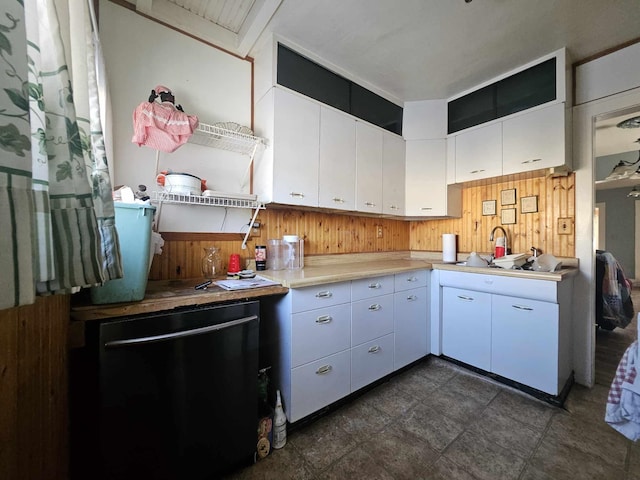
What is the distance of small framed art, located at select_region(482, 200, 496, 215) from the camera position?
2.61m

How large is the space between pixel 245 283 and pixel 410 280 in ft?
4.74

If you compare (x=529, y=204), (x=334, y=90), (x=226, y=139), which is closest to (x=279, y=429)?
(x=226, y=139)

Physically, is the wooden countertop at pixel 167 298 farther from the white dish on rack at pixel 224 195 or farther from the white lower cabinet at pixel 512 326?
the white lower cabinet at pixel 512 326

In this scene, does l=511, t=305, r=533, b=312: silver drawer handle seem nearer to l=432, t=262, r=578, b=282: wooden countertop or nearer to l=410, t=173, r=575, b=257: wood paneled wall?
l=432, t=262, r=578, b=282: wooden countertop

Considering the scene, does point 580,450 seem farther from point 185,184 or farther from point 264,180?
point 185,184

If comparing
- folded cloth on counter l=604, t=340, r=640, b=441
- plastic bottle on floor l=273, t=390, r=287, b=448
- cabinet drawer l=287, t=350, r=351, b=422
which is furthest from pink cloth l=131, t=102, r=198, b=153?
folded cloth on counter l=604, t=340, r=640, b=441

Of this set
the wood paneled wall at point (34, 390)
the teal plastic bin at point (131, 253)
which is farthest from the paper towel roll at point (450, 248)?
the wood paneled wall at point (34, 390)

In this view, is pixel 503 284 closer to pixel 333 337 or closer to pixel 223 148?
pixel 333 337

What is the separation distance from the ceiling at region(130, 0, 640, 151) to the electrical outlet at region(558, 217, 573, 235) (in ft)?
4.28

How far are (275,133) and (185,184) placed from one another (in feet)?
2.29

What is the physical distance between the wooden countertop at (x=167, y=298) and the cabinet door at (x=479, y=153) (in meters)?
2.14

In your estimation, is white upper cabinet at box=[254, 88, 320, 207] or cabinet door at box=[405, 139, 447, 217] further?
cabinet door at box=[405, 139, 447, 217]

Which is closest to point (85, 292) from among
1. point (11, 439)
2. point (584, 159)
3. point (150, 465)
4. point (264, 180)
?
point (11, 439)

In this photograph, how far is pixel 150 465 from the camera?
1050mm
